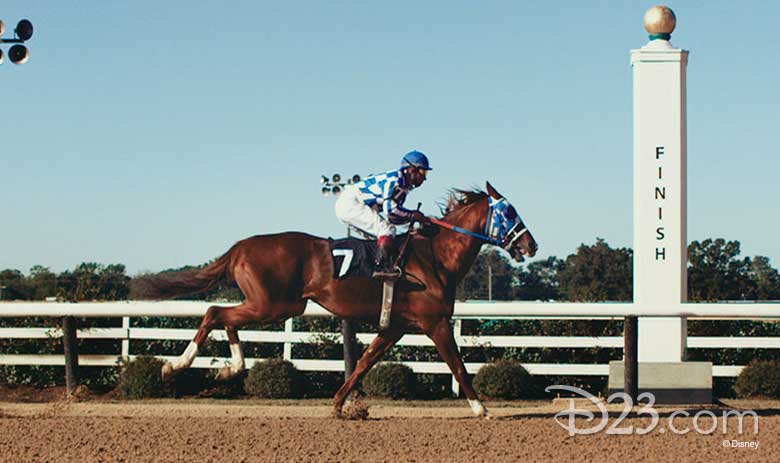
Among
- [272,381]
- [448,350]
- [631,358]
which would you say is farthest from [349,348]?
[631,358]

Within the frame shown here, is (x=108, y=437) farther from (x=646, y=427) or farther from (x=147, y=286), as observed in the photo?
(x=646, y=427)

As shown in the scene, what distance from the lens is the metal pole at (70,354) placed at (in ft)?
35.8

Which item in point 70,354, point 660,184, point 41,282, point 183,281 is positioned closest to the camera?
point 183,281

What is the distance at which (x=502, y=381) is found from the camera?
1133 cm

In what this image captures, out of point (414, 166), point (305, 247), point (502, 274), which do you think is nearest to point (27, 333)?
point (305, 247)

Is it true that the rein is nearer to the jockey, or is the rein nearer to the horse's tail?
the jockey

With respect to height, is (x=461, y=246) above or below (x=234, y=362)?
above

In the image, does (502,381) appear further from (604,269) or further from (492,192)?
(604,269)

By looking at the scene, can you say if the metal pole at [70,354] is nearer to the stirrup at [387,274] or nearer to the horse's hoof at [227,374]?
the horse's hoof at [227,374]

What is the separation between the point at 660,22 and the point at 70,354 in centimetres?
762

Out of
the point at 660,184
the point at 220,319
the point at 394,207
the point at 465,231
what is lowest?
the point at 220,319

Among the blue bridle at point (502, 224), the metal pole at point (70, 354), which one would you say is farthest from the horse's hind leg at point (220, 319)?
the metal pole at point (70, 354)

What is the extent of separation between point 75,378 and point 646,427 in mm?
5947

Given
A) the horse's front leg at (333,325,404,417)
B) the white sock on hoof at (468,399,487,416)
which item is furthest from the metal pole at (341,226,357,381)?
the white sock on hoof at (468,399,487,416)
